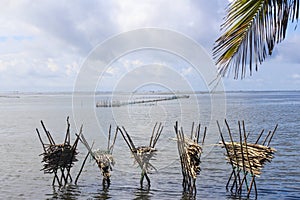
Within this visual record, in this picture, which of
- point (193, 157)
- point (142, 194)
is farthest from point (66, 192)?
point (193, 157)

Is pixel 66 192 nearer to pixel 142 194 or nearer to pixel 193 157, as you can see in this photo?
pixel 142 194

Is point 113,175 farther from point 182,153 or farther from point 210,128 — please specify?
point 210,128

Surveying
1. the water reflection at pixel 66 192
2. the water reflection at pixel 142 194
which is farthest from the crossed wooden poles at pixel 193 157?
the water reflection at pixel 142 194

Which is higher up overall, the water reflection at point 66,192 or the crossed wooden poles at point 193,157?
the crossed wooden poles at point 193,157

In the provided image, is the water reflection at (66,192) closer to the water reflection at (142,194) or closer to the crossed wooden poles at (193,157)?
the crossed wooden poles at (193,157)

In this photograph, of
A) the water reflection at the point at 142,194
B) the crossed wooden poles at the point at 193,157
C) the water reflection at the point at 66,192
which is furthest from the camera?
the water reflection at the point at 66,192

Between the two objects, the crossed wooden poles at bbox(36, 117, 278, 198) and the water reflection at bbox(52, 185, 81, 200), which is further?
the water reflection at bbox(52, 185, 81, 200)

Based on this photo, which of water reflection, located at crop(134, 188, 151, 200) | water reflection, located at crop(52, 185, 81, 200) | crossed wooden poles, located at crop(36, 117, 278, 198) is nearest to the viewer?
crossed wooden poles, located at crop(36, 117, 278, 198)

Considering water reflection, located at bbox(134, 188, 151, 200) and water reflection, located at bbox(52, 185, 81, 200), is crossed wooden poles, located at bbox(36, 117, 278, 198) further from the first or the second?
water reflection, located at bbox(134, 188, 151, 200)

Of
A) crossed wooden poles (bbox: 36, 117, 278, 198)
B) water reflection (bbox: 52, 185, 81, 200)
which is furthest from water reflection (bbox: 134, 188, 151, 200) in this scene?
Result: water reflection (bbox: 52, 185, 81, 200)

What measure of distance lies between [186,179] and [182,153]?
134 cm

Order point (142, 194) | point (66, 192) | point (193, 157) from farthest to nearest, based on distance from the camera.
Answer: point (66, 192), point (142, 194), point (193, 157)

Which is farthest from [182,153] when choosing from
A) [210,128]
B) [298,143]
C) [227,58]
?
[210,128]

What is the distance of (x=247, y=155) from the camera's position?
1549 cm
